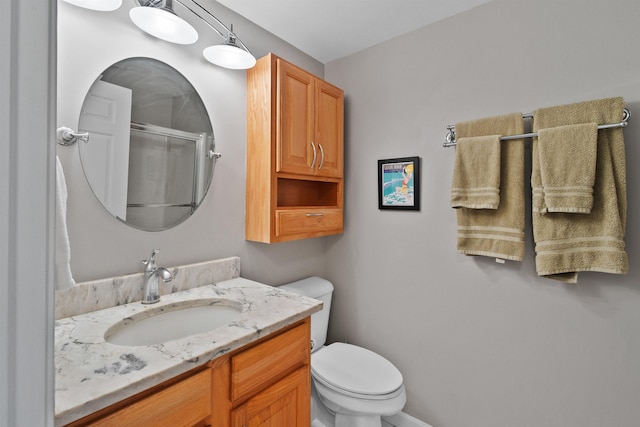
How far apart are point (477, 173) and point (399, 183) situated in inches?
17.9

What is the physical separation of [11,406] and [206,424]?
2.29 ft

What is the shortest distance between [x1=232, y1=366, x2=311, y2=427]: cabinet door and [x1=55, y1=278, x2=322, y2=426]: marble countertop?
0.22m

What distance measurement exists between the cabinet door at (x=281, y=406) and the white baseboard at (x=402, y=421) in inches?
34.7

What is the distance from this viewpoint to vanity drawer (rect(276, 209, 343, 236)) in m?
1.59

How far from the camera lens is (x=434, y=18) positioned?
165cm

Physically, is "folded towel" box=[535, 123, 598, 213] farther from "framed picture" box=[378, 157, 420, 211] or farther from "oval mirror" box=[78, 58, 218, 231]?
"oval mirror" box=[78, 58, 218, 231]

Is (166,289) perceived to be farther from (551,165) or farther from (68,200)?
(551,165)

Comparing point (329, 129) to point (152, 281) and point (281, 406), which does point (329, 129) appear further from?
point (281, 406)

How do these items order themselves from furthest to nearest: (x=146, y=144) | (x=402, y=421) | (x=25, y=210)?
(x=402, y=421)
(x=146, y=144)
(x=25, y=210)

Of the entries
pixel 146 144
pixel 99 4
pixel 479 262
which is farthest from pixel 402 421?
pixel 99 4

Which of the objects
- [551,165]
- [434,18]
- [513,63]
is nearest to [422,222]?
[551,165]

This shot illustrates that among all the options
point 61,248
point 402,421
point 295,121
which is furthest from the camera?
point 402,421

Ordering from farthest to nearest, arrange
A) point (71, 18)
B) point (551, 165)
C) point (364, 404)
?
point (364, 404)
point (551, 165)
point (71, 18)

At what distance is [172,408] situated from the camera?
2.55 ft
